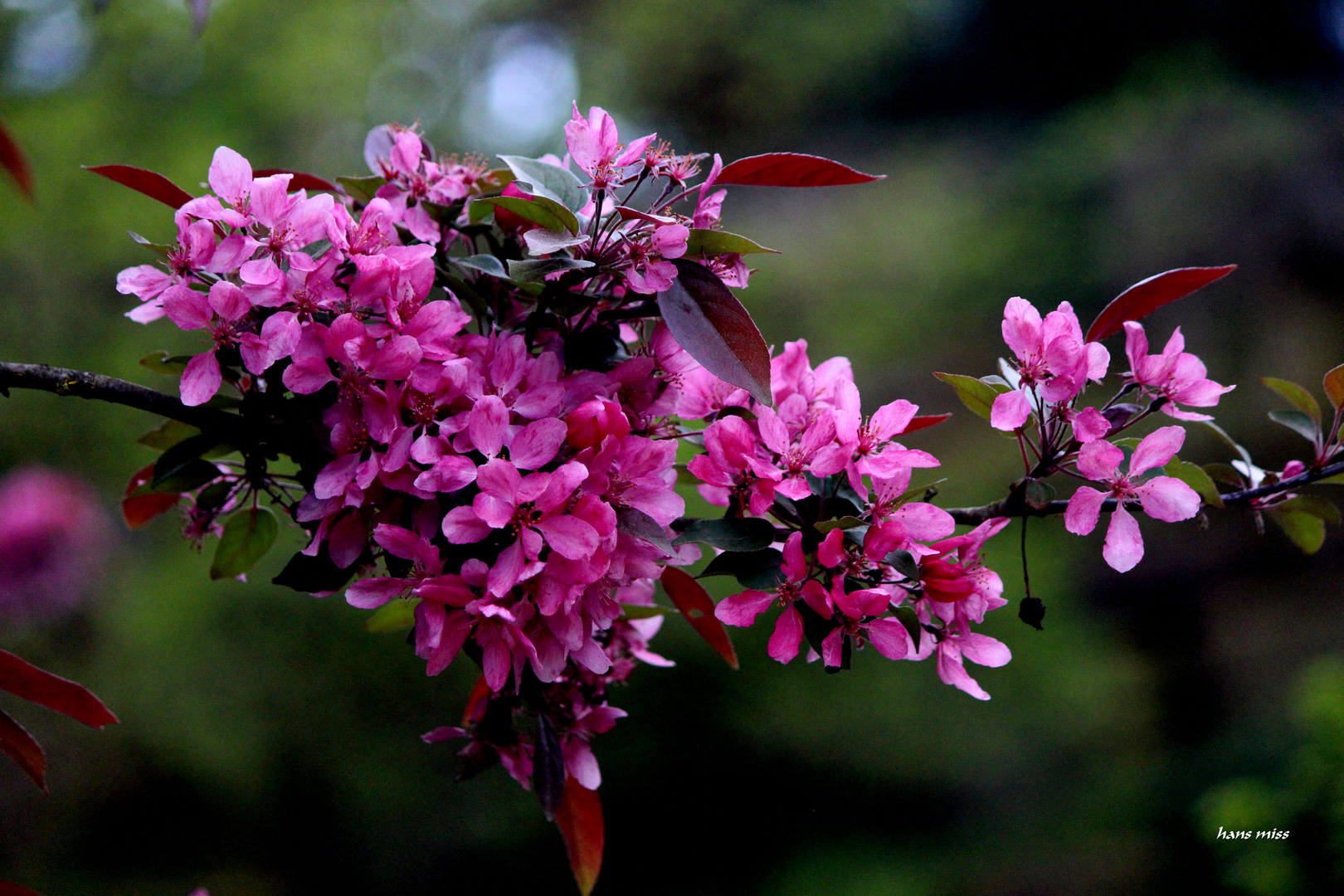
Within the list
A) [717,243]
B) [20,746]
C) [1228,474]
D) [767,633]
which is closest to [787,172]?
[717,243]

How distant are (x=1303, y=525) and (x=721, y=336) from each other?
0.46 meters

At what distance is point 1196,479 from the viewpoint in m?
0.55

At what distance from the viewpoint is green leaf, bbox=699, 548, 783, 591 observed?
0.53 meters

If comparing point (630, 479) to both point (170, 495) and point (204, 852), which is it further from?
point (204, 852)

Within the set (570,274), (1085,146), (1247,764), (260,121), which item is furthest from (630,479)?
(1085,146)

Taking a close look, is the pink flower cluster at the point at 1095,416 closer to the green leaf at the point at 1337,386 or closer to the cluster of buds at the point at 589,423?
the cluster of buds at the point at 589,423

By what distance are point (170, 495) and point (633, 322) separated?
40 cm

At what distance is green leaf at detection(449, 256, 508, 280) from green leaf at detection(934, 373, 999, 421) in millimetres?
276

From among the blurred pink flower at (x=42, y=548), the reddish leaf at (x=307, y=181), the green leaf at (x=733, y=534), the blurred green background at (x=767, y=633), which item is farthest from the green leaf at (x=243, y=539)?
the blurred pink flower at (x=42, y=548)

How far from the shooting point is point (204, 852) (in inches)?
120

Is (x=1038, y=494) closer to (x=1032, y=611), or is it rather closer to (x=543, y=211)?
(x=1032, y=611)

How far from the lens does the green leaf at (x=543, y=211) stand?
53cm

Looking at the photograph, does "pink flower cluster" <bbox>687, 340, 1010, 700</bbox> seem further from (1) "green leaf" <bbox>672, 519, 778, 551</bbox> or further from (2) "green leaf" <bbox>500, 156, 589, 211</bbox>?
(2) "green leaf" <bbox>500, 156, 589, 211</bbox>

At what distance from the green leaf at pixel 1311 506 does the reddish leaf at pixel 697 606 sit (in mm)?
402
